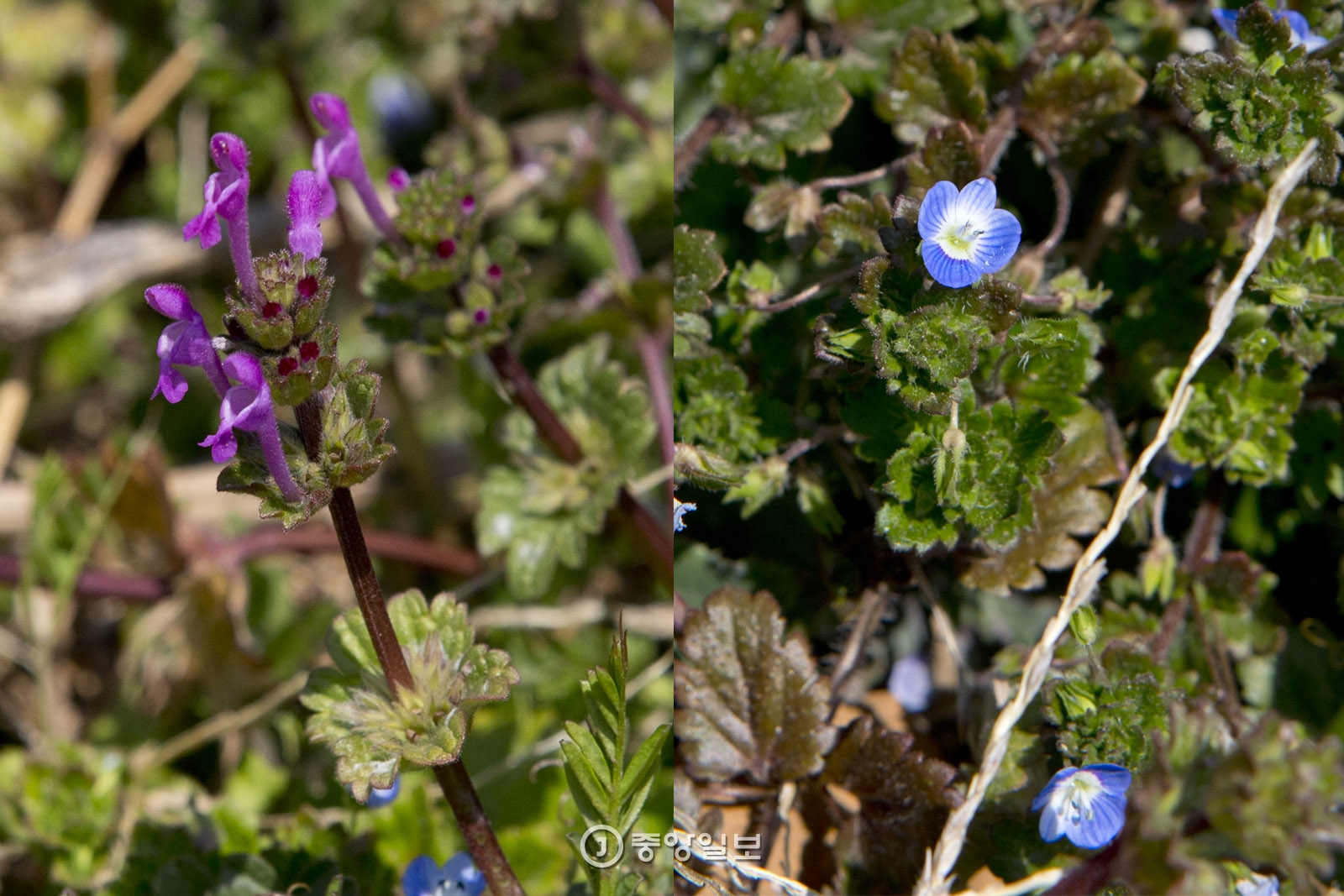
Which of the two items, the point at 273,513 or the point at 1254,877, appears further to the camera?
the point at 1254,877

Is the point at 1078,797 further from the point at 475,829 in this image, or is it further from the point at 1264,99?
the point at 1264,99

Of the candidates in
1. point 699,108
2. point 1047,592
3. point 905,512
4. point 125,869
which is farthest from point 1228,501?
point 125,869

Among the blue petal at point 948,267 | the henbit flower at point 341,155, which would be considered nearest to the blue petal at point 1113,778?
the blue petal at point 948,267

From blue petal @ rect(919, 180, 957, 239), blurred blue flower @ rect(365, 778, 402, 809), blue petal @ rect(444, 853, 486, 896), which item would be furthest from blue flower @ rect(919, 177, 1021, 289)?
blurred blue flower @ rect(365, 778, 402, 809)

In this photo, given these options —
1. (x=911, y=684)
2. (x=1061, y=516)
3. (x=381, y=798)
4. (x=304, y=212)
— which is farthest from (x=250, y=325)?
(x=911, y=684)

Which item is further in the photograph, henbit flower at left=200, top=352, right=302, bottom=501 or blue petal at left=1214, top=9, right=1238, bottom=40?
blue petal at left=1214, top=9, right=1238, bottom=40

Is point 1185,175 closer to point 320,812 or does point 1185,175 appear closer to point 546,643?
point 546,643

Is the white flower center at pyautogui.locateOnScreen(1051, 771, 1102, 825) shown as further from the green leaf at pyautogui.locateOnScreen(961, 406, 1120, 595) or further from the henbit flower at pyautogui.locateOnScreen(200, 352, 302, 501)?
the henbit flower at pyautogui.locateOnScreen(200, 352, 302, 501)
